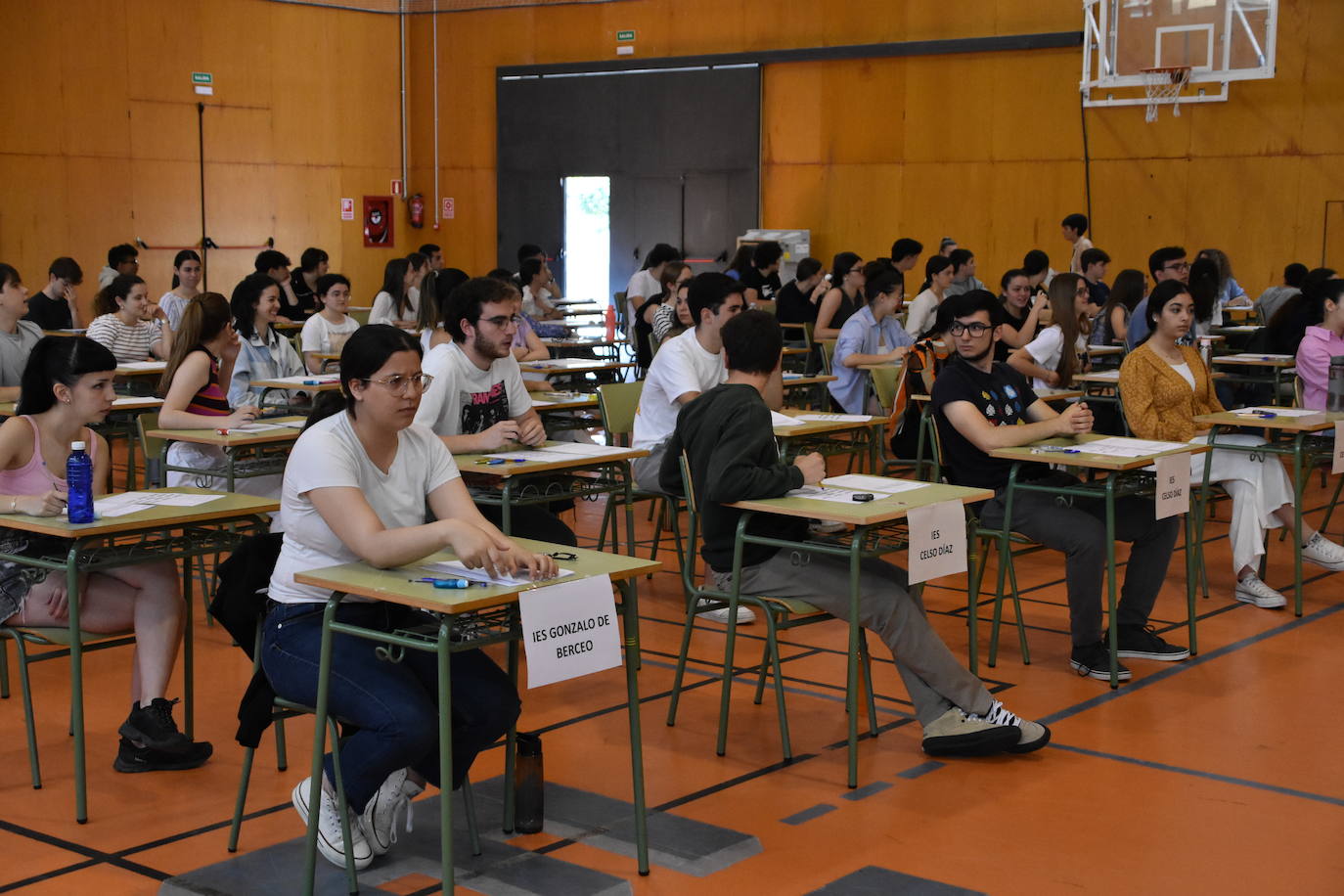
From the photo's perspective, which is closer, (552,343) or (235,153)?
(552,343)

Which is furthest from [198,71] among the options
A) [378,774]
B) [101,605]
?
[378,774]

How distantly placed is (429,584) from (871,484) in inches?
71.4

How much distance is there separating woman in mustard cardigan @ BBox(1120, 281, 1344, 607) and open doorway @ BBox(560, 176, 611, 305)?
10.7 m

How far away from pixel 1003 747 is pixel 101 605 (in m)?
2.62

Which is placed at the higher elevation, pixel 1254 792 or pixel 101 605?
pixel 101 605

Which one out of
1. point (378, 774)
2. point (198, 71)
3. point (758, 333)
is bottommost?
point (378, 774)

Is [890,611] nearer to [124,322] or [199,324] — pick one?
[199,324]

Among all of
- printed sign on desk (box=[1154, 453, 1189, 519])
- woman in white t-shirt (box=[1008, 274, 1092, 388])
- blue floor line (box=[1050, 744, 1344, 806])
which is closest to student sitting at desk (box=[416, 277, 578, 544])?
blue floor line (box=[1050, 744, 1344, 806])

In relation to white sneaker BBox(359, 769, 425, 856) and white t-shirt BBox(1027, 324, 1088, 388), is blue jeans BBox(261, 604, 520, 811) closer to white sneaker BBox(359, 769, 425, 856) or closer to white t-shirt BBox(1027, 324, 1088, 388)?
white sneaker BBox(359, 769, 425, 856)

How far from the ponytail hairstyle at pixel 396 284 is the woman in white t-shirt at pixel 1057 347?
4925 mm

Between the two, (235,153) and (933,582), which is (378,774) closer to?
(933,582)

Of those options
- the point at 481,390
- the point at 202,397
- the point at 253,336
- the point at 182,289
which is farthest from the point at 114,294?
the point at 481,390

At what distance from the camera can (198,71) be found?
50.9 ft

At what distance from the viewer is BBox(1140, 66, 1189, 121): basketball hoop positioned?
12.0 meters
